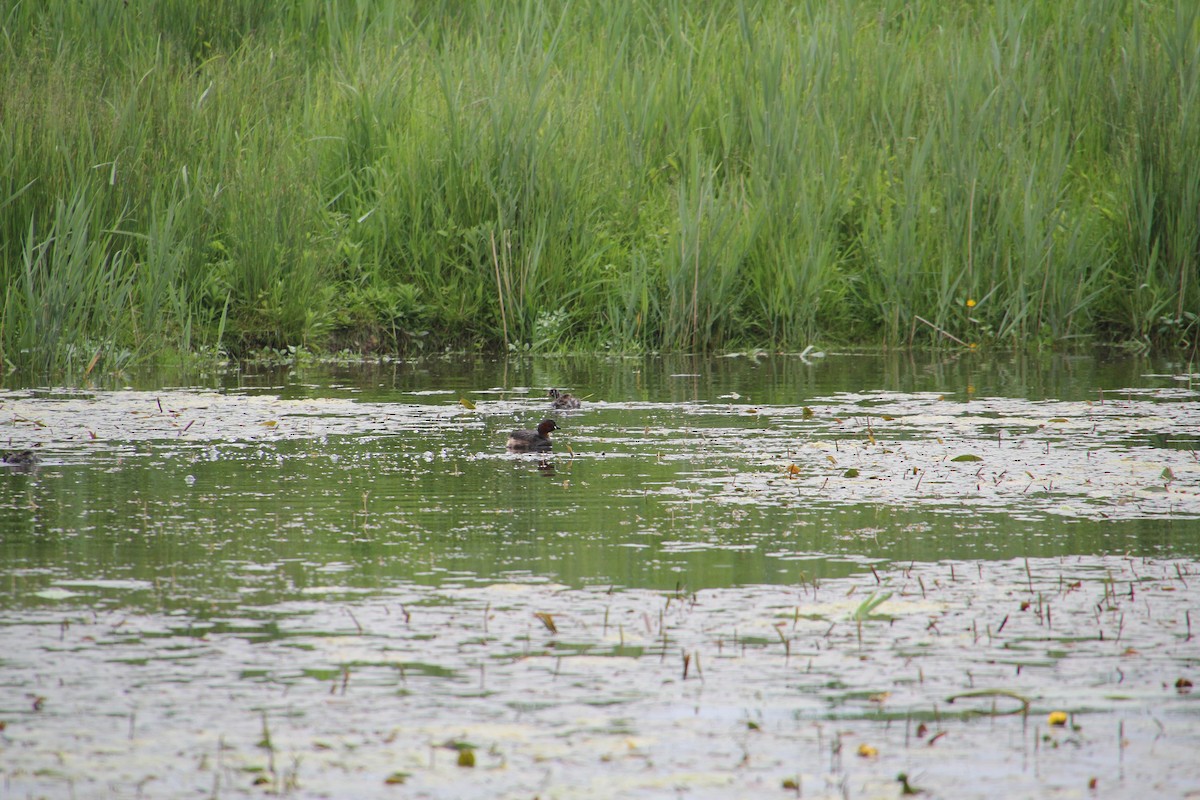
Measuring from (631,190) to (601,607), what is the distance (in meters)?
8.03

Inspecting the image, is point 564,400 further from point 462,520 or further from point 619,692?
point 619,692

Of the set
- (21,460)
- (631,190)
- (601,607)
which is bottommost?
(601,607)

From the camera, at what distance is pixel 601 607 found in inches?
167

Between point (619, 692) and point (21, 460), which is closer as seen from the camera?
point (619, 692)

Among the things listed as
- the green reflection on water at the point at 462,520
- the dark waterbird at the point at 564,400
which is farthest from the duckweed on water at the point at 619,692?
the dark waterbird at the point at 564,400

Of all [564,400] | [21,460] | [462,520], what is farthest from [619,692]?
[564,400]

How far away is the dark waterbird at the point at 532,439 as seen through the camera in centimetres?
694

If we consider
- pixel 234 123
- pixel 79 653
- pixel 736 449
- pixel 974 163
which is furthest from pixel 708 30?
pixel 79 653

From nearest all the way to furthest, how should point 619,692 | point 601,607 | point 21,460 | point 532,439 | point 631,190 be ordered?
1. point 619,692
2. point 601,607
3. point 21,460
4. point 532,439
5. point 631,190

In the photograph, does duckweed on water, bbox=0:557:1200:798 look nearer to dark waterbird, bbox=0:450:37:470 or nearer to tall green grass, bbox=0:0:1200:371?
dark waterbird, bbox=0:450:37:470

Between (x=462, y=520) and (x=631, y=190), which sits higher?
(x=631, y=190)

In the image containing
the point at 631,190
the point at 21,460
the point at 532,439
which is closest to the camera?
the point at 21,460

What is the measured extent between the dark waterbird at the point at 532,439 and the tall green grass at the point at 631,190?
376 centimetres

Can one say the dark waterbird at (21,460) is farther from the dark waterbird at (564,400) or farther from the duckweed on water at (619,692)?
the dark waterbird at (564,400)
